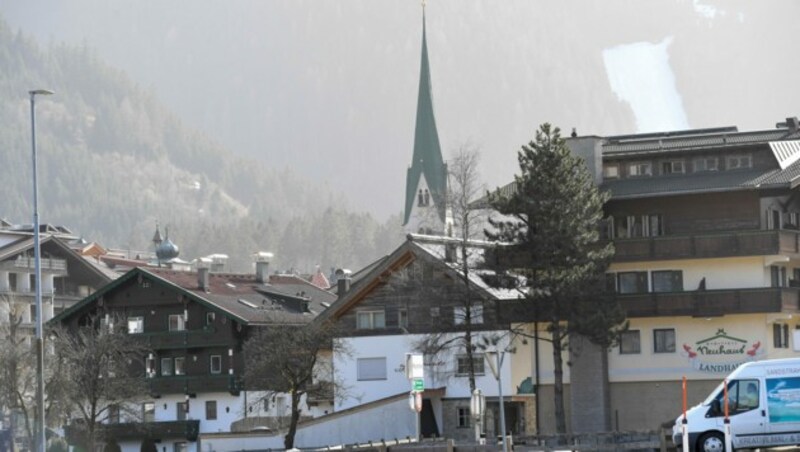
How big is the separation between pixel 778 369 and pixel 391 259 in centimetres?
3758

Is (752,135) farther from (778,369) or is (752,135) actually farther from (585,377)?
(778,369)

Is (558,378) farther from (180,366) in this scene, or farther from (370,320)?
(180,366)

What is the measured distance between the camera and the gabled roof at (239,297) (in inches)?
3730

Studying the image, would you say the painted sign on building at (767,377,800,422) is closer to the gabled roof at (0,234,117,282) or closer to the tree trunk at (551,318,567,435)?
the tree trunk at (551,318,567,435)

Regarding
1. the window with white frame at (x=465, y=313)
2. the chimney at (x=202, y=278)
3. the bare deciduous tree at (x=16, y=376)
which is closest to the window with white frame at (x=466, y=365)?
the window with white frame at (x=465, y=313)

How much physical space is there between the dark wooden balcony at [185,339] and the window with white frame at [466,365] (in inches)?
758

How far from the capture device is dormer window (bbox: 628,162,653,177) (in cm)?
7681

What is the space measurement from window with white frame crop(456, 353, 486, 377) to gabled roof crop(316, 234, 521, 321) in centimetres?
475

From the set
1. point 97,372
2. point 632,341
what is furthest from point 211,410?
point 632,341

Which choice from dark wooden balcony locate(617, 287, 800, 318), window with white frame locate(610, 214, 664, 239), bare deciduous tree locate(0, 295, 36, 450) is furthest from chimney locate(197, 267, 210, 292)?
dark wooden balcony locate(617, 287, 800, 318)

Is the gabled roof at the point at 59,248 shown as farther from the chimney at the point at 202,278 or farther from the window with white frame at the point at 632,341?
the window with white frame at the point at 632,341

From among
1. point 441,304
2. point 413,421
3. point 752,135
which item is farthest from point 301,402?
point 752,135

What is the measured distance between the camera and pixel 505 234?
69.9m

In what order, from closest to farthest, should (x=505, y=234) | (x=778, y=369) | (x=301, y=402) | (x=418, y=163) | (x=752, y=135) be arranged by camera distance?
(x=778, y=369)
(x=505, y=234)
(x=752, y=135)
(x=301, y=402)
(x=418, y=163)
